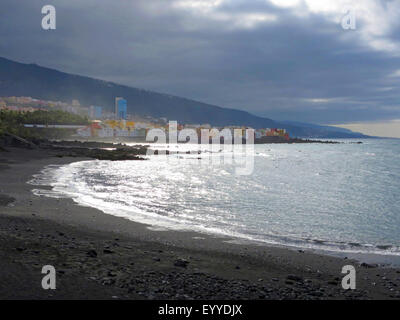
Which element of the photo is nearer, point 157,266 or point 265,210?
point 157,266

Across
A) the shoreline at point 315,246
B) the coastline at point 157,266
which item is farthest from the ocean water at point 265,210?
the coastline at point 157,266

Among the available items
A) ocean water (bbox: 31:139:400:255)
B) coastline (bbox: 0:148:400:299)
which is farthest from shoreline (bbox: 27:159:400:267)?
coastline (bbox: 0:148:400:299)

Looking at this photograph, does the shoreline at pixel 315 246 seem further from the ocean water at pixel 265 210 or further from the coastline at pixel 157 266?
the coastline at pixel 157 266

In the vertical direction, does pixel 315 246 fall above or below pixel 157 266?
below

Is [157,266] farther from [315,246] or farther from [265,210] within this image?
[265,210]

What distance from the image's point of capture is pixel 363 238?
57.9ft

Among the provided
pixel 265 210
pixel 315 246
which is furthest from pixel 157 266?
pixel 265 210

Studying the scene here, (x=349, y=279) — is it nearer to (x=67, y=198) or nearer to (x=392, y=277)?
(x=392, y=277)

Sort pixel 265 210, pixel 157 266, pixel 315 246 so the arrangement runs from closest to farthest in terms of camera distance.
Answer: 1. pixel 157 266
2. pixel 315 246
3. pixel 265 210

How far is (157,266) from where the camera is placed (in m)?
10.4

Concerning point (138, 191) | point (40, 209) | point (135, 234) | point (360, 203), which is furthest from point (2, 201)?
point (360, 203)

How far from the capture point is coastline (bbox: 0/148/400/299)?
8.27 m

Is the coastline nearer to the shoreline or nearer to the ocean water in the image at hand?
the shoreline
